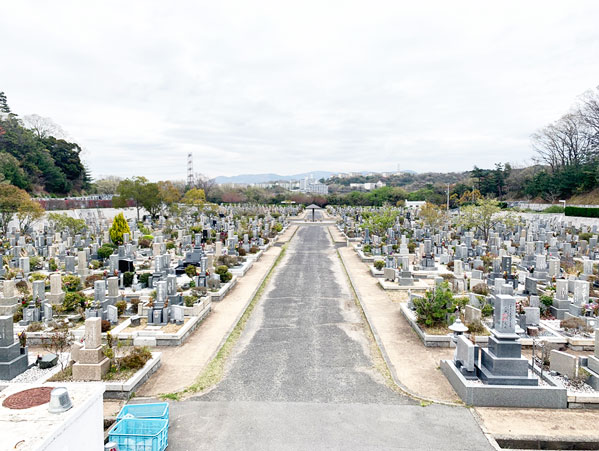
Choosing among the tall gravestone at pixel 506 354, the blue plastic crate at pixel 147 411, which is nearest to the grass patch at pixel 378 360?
the tall gravestone at pixel 506 354

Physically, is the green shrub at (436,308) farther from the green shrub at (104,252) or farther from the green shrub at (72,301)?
the green shrub at (104,252)

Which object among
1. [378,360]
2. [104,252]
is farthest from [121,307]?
[104,252]

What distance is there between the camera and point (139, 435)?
20.2 ft

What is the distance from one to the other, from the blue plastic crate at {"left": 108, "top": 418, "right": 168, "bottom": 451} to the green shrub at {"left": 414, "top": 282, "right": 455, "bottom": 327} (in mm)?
8129

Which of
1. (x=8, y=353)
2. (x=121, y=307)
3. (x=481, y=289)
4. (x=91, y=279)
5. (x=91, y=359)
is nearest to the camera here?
(x=91, y=359)

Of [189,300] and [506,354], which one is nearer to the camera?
[506,354]

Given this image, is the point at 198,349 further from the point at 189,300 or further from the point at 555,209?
the point at 555,209

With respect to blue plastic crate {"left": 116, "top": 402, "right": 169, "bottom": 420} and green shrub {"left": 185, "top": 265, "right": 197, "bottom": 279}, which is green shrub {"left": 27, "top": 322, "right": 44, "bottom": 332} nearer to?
blue plastic crate {"left": 116, "top": 402, "right": 169, "bottom": 420}

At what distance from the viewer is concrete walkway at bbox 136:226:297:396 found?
882cm

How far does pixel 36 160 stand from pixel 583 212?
6870 cm

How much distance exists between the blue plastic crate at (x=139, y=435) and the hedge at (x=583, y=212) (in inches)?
1858

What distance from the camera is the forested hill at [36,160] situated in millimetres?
46594

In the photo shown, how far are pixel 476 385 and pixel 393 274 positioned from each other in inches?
416

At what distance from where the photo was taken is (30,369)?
938cm
